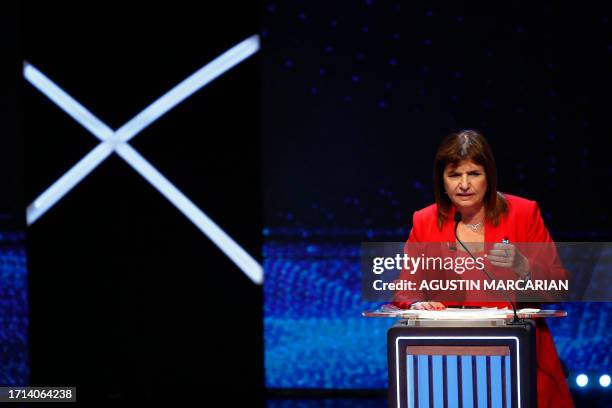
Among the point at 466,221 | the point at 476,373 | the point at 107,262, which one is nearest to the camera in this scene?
the point at 476,373

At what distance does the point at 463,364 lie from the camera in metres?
2.16

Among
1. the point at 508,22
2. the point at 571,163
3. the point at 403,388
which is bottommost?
the point at 403,388

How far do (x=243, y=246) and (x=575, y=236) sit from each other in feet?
5.88

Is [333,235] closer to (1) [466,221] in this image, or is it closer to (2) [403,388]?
(1) [466,221]

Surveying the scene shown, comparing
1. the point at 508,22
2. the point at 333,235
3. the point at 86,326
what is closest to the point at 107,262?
the point at 86,326

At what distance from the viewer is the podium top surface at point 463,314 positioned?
2236mm

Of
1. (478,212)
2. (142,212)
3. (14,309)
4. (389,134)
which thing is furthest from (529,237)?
(14,309)

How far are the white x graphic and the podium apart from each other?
2377 millimetres

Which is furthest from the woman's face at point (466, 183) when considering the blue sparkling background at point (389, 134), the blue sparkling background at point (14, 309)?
the blue sparkling background at point (14, 309)

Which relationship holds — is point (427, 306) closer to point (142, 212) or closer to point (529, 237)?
point (529, 237)

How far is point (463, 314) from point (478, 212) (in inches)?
18.4

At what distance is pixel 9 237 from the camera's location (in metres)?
4.68

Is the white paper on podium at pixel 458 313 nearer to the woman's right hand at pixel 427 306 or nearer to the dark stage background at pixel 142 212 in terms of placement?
the woman's right hand at pixel 427 306

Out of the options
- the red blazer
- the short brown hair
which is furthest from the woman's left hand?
the short brown hair
